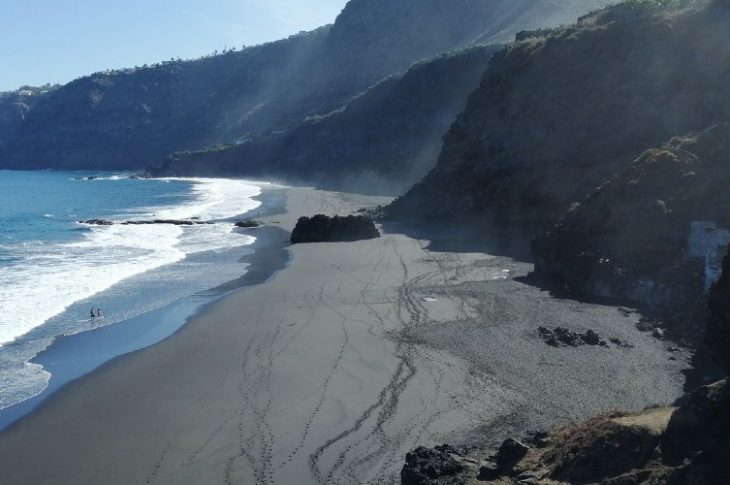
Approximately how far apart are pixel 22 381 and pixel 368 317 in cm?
910

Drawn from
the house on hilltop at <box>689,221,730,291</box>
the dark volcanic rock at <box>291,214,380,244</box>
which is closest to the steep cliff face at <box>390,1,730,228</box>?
the dark volcanic rock at <box>291,214,380,244</box>

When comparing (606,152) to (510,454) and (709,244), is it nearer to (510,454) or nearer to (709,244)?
(709,244)

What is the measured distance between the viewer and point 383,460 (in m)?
11.3

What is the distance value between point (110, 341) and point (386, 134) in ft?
236

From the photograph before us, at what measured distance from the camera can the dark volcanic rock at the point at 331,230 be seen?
3628 cm

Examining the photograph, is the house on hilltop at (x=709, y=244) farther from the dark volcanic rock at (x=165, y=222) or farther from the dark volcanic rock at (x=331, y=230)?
the dark volcanic rock at (x=165, y=222)

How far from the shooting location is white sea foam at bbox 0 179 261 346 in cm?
2222

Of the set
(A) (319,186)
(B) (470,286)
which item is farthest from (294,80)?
(B) (470,286)

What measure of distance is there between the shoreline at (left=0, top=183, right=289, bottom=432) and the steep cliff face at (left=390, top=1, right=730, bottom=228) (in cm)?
1526

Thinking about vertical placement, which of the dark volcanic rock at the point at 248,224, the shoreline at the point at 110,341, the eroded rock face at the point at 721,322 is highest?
the eroded rock face at the point at 721,322

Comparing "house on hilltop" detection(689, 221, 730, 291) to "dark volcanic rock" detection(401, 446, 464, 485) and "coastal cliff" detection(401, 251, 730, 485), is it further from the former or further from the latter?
"dark volcanic rock" detection(401, 446, 464, 485)

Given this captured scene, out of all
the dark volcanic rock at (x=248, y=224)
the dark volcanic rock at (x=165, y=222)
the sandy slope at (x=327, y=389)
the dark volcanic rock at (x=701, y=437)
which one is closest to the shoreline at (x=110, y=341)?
the sandy slope at (x=327, y=389)

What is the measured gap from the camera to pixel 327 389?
575 inches

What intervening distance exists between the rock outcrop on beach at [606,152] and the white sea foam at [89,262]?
13.6 meters
